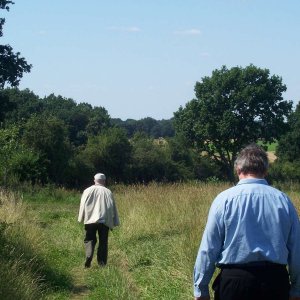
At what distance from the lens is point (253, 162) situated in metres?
4.68

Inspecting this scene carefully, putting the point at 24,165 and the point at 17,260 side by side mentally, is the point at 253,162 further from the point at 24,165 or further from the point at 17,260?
the point at 24,165

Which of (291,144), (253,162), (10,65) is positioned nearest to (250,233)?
(253,162)

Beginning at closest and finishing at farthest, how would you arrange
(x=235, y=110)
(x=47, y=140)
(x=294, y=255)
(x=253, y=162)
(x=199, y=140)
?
(x=294, y=255)
(x=253, y=162)
(x=47, y=140)
(x=235, y=110)
(x=199, y=140)

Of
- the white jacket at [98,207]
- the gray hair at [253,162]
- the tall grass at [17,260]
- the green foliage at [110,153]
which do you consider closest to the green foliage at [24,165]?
the green foliage at [110,153]

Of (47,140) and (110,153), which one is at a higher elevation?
(47,140)

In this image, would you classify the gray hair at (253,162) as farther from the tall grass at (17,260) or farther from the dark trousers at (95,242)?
the dark trousers at (95,242)

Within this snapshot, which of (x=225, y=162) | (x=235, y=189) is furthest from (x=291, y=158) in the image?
(x=235, y=189)

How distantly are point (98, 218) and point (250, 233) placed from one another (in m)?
7.54

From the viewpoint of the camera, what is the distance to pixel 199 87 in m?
52.8

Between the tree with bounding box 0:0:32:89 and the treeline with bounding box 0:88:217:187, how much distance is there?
1.56 metres

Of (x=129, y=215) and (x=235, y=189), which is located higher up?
(x=235, y=189)

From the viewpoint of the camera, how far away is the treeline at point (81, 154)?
33.4 metres

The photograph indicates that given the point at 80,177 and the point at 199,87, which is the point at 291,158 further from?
the point at 80,177

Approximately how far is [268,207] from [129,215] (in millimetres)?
11982
